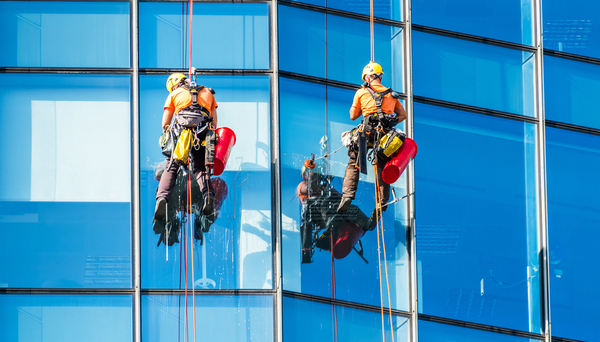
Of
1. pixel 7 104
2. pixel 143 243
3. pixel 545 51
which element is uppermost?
pixel 545 51

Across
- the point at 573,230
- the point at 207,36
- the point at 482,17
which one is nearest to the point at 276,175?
the point at 207,36

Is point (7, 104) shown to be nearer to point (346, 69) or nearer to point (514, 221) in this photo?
point (346, 69)

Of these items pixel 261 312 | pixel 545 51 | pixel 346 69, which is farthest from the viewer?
pixel 545 51

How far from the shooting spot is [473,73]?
37.4ft

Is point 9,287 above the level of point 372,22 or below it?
below

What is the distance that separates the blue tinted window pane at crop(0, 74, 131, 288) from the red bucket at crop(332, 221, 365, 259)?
9.09 ft

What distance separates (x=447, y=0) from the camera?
1149 centimetres

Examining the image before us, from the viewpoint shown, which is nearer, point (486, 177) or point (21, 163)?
point (21, 163)

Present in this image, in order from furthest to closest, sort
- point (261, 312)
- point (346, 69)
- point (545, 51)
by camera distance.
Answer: point (545, 51)
point (346, 69)
point (261, 312)

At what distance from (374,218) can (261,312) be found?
200cm

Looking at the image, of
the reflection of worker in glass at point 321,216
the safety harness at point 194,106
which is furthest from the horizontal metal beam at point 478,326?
the safety harness at point 194,106

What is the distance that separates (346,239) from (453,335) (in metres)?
2.02

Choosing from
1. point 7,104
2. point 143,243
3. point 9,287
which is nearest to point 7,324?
point 9,287

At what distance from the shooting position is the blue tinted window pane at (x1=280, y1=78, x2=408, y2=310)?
10203 mm
